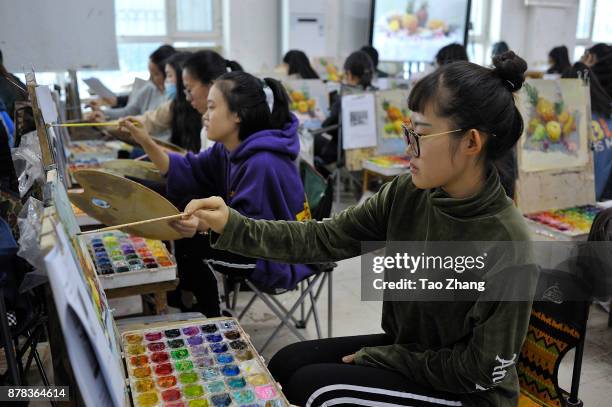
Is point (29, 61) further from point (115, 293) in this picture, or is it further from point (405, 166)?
point (405, 166)

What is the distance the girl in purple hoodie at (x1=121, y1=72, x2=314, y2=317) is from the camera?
6.16ft

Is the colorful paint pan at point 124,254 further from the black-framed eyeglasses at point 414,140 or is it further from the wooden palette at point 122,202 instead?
the black-framed eyeglasses at point 414,140

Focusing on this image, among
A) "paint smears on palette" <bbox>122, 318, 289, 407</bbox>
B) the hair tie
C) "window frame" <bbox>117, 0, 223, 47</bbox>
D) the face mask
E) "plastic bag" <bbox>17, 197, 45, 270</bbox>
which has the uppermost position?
"window frame" <bbox>117, 0, 223, 47</bbox>

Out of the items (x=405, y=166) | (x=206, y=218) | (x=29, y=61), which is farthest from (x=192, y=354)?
(x=405, y=166)

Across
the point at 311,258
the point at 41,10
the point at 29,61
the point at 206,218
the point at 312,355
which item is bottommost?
the point at 312,355

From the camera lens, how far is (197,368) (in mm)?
1112

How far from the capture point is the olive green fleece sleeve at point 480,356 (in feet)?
3.51

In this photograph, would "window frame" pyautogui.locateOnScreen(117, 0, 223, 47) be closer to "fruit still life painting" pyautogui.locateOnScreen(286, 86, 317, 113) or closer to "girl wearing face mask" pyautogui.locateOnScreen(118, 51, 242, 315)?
"fruit still life painting" pyautogui.locateOnScreen(286, 86, 317, 113)

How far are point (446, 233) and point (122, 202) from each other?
0.80m

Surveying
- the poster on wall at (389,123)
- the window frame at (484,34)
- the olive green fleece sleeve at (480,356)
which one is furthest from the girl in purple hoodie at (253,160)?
the window frame at (484,34)

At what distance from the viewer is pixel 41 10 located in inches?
94.1

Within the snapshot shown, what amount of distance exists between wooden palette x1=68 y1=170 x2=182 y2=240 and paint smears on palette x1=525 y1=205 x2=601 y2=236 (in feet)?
5.55

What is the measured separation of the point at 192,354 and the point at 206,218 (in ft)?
1.00

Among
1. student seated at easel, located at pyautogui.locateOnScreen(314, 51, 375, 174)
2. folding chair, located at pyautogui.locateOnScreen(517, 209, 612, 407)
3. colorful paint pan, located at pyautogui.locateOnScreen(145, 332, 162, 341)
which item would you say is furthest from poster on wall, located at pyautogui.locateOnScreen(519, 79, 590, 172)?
colorful paint pan, located at pyautogui.locateOnScreen(145, 332, 162, 341)
